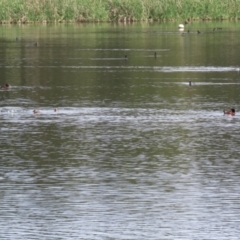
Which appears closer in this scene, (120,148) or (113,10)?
(120,148)

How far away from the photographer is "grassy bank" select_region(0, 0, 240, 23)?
9100 cm

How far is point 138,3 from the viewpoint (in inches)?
3637

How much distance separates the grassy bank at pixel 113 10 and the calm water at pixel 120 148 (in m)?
31.0

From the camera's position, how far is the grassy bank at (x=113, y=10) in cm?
9100

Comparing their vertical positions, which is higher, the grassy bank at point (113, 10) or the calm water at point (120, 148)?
the grassy bank at point (113, 10)

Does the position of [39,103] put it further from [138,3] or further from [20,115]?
[138,3]

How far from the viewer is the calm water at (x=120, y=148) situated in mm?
21391

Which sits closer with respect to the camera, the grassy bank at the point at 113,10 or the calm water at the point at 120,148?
the calm water at the point at 120,148

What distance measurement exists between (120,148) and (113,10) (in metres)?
66.5

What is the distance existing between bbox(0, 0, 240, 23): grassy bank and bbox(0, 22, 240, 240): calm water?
102 ft

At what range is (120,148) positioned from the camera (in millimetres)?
29766

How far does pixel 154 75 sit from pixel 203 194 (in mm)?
27359

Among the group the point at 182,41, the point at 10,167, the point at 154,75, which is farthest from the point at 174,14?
the point at 10,167

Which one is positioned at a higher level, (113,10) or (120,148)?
(113,10)
